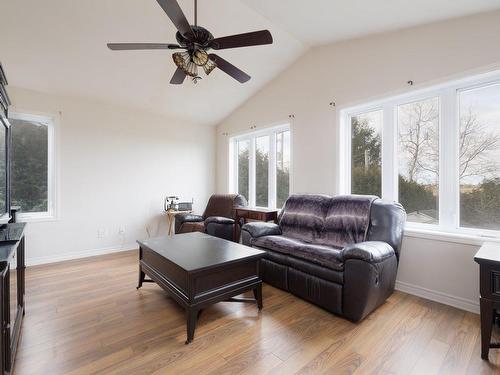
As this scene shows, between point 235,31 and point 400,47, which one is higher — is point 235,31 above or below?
above

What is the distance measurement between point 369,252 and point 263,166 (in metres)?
2.92

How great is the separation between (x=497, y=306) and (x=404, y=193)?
146 cm

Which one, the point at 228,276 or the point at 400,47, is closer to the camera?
the point at 228,276

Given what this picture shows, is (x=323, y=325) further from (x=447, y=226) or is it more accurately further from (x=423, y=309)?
(x=447, y=226)

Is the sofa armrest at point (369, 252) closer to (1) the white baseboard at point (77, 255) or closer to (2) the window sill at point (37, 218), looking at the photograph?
(1) the white baseboard at point (77, 255)

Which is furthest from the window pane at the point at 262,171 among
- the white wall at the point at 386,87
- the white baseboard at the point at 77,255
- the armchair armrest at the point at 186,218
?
the white baseboard at the point at 77,255

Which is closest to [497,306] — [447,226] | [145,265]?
[447,226]

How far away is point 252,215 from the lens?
3.65 meters

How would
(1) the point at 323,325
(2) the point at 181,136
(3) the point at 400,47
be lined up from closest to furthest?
1. (1) the point at 323,325
2. (3) the point at 400,47
3. (2) the point at 181,136

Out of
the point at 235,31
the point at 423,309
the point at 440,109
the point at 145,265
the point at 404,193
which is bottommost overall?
the point at 423,309

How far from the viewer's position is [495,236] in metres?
2.23

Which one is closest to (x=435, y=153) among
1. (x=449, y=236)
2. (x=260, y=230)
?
(x=449, y=236)

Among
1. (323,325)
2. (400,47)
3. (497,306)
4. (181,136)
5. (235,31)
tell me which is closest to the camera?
(497,306)

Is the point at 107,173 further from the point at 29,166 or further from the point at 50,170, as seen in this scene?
the point at 29,166
